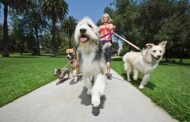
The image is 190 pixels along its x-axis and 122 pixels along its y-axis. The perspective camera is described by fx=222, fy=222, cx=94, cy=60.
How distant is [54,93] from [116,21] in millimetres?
31504

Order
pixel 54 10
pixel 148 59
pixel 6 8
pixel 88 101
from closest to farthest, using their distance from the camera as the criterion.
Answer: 1. pixel 88 101
2. pixel 148 59
3. pixel 6 8
4. pixel 54 10

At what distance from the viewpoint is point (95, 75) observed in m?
5.72

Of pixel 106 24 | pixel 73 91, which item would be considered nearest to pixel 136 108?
pixel 73 91

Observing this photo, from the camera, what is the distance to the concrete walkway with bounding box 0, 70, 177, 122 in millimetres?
4516

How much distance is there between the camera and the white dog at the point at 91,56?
203 inches

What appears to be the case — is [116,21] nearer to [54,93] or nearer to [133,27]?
[133,27]

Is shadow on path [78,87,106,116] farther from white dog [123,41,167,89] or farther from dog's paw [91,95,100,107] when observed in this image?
white dog [123,41,167,89]

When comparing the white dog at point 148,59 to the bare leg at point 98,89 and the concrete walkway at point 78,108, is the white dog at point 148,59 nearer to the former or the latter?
the concrete walkway at point 78,108

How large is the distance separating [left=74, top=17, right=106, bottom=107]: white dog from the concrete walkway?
0.44m

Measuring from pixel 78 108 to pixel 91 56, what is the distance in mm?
1299

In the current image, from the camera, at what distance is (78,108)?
17.2 ft

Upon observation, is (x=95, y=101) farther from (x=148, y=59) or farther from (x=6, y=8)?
(x=6, y=8)

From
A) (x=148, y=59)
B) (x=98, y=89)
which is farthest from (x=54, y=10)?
(x=98, y=89)

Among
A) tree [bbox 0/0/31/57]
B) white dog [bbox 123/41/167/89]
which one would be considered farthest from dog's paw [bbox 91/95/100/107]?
tree [bbox 0/0/31/57]
